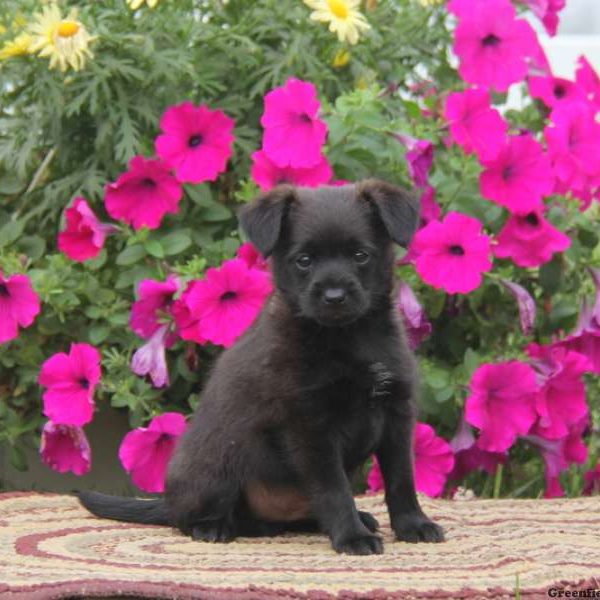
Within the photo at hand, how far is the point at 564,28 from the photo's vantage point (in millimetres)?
8125

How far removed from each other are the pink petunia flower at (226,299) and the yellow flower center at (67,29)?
797 millimetres

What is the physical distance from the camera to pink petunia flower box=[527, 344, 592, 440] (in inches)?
167

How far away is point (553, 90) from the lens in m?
4.66

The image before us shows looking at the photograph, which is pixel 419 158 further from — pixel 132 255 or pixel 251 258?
pixel 132 255

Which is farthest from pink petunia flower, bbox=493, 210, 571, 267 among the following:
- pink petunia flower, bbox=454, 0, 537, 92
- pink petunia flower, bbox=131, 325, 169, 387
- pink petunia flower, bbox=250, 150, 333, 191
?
pink petunia flower, bbox=131, 325, 169, 387

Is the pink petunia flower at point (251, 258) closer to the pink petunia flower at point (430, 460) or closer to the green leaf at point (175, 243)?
A: the green leaf at point (175, 243)

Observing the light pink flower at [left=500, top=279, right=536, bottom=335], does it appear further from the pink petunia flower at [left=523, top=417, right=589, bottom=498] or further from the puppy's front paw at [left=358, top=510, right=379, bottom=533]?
the puppy's front paw at [left=358, top=510, right=379, bottom=533]

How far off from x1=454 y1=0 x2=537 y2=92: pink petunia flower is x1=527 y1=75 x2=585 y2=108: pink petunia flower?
0.15 meters

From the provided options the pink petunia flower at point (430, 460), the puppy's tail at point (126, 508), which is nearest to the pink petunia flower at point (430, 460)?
the pink petunia flower at point (430, 460)

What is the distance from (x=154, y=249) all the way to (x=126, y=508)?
878 mm

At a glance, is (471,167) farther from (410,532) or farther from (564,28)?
(564,28)

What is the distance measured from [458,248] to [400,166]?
407 mm

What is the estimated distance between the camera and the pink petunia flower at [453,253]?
4.10 metres

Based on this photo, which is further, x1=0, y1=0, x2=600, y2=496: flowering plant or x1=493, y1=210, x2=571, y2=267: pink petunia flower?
x1=493, y1=210, x2=571, y2=267: pink petunia flower
